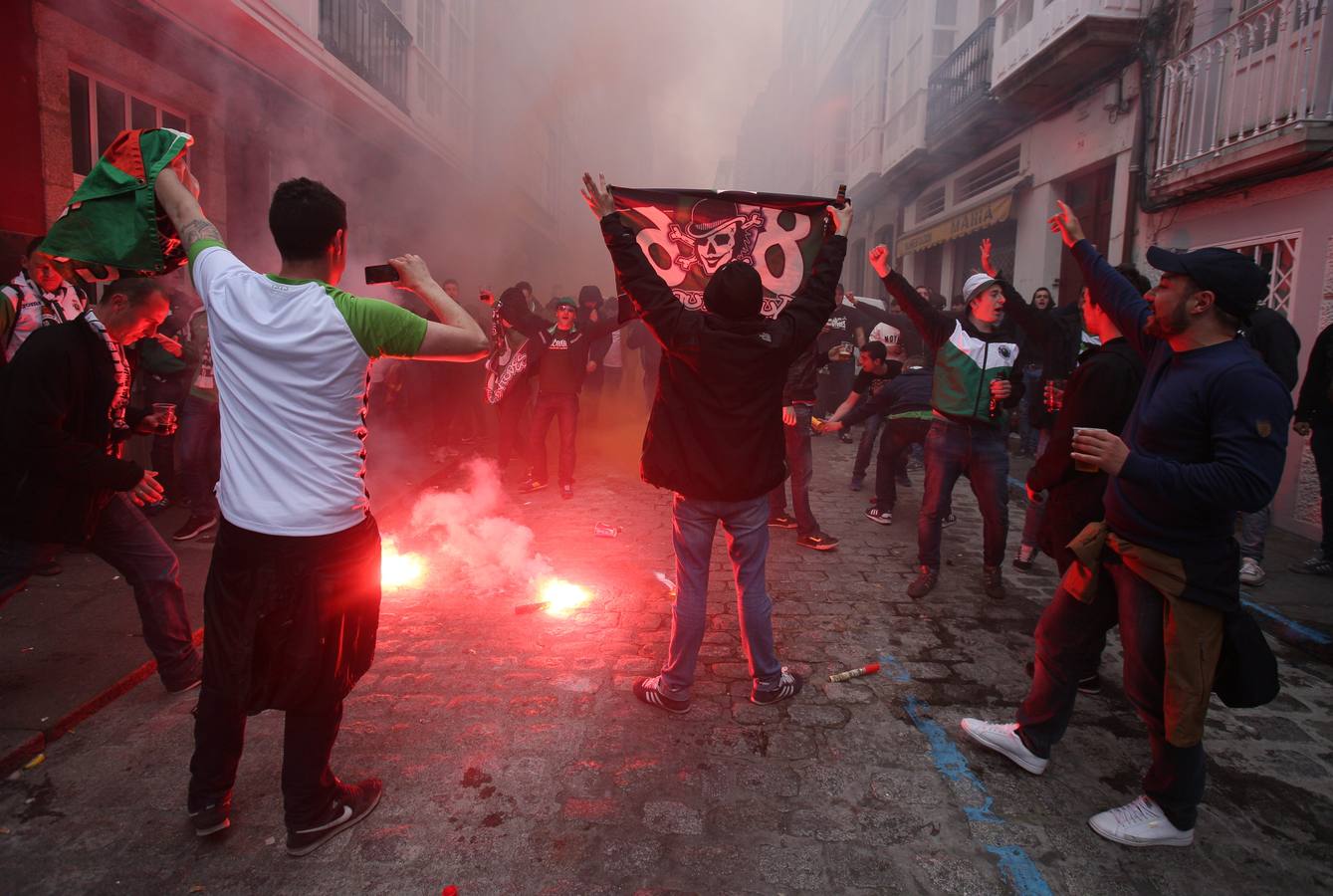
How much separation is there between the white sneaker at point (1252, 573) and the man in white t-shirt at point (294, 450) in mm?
5464

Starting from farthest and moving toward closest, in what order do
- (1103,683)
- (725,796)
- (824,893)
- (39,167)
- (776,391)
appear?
(39,167) → (1103,683) → (776,391) → (725,796) → (824,893)

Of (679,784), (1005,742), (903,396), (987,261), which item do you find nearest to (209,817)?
(679,784)

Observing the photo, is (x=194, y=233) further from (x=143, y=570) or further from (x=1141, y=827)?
(x=1141, y=827)

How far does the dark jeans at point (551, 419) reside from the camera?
741 centimetres

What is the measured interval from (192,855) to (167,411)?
177cm

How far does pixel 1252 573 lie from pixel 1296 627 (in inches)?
36.9

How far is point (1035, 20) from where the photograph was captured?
1050 centimetres

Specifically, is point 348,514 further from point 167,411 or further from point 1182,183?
point 1182,183

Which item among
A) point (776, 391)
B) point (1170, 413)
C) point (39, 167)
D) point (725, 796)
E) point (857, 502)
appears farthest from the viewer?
point (857, 502)

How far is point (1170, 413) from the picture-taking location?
7.82 feet

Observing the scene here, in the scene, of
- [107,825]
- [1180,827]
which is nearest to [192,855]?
[107,825]

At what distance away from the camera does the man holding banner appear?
9.57 feet

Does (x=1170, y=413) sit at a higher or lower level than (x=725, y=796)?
higher

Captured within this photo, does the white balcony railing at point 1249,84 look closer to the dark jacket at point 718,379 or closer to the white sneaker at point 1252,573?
the white sneaker at point 1252,573
